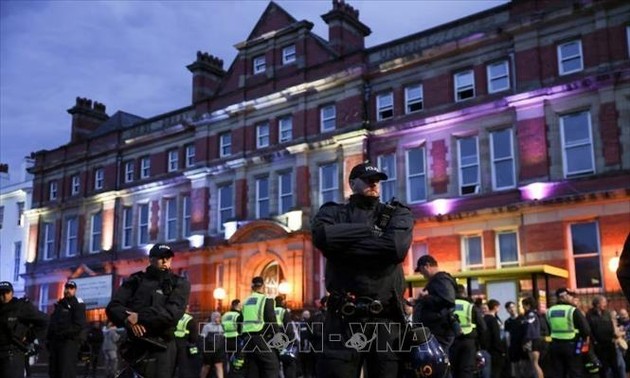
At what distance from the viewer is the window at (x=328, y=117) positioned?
2937cm

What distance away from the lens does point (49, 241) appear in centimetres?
4134

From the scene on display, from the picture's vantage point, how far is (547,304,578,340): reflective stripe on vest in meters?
11.8

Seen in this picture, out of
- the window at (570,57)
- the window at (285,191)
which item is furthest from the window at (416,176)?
the window at (570,57)

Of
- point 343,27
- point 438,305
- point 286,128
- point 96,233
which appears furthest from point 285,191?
point 438,305

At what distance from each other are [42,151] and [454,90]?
28.1m

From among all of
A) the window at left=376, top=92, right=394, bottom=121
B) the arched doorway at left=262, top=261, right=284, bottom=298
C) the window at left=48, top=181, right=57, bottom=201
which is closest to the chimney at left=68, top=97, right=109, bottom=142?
the window at left=48, top=181, right=57, bottom=201

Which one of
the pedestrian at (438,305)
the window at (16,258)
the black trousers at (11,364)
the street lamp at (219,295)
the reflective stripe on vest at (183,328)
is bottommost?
the black trousers at (11,364)

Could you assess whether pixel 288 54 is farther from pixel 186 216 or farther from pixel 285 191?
pixel 186 216

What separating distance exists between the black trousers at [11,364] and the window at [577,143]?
19.0 metres

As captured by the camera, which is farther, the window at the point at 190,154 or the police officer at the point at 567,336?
the window at the point at 190,154

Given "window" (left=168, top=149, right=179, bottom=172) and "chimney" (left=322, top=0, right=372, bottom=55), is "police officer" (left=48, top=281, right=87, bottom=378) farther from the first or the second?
"window" (left=168, top=149, right=179, bottom=172)

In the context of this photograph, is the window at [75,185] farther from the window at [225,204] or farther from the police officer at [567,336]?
the police officer at [567,336]

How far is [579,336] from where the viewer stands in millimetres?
11727

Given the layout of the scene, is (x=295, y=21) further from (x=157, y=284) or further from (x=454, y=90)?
(x=157, y=284)
